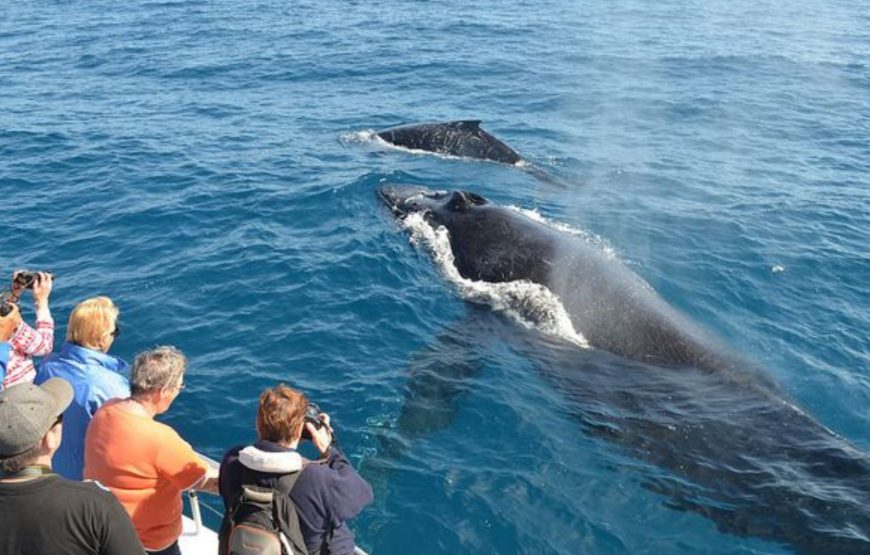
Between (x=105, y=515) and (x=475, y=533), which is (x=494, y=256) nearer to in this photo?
(x=475, y=533)

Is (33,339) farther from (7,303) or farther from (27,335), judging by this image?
(7,303)

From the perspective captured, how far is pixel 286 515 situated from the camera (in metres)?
6.12

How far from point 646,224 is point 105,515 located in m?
18.5

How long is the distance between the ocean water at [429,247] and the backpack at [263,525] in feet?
13.5

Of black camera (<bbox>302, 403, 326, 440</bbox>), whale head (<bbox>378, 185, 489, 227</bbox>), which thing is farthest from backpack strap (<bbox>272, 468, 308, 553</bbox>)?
whale head (<bbox>378, 185, 489, 227</bbox>)

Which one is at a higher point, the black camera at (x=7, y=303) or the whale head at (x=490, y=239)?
the black camera at (x=7, y=303)

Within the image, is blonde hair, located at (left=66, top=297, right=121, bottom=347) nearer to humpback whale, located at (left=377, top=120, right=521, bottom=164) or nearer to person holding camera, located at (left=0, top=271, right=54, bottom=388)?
person holding camera, located at (left=0, top=271, right=54, bottom=388)

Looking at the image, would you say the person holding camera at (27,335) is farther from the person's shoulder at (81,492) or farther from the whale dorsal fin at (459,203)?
the whale dorsal fin at (459,203)

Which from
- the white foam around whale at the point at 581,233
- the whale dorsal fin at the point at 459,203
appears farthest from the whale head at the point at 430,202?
the white foam around whale at the point at 581,233

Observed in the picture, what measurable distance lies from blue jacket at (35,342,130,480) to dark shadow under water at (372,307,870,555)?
16.8 ft

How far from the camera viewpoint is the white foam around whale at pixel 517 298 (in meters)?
14.6

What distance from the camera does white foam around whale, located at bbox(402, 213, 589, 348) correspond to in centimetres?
1455

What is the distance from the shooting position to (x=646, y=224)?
2153 centimetres

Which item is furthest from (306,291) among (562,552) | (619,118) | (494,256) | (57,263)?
(619,118)
